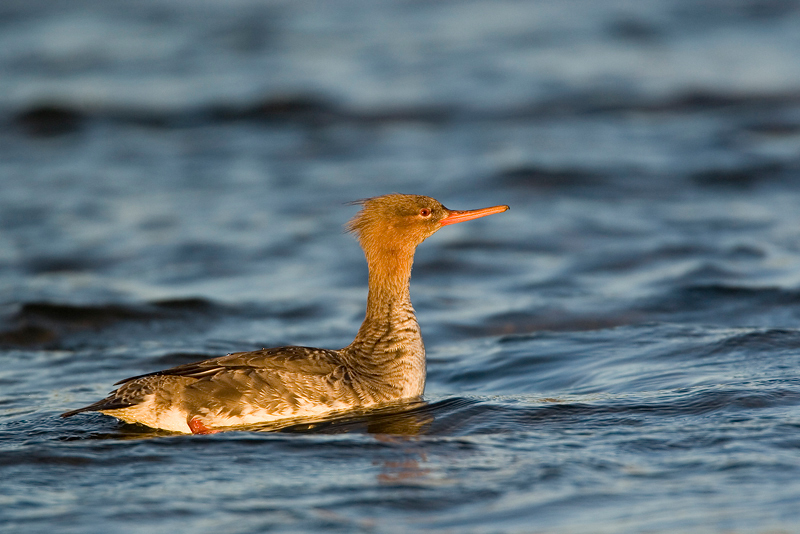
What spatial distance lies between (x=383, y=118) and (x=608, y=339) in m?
11.3

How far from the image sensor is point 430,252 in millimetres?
13820

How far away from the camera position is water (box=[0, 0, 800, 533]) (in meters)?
5.98

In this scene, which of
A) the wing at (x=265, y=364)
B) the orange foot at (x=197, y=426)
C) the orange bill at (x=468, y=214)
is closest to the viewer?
the orange foot at (x=197, y=426)

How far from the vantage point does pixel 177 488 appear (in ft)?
19.6

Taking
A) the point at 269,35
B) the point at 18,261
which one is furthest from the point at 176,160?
the point at 269,35

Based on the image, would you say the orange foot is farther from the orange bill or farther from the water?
the orange bill

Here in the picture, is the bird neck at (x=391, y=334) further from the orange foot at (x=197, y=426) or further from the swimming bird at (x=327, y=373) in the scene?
the orange foot at (x=197, y=426)

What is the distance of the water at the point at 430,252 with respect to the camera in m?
5.98

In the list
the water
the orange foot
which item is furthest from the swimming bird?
the water

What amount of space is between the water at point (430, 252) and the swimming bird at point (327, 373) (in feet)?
0.77

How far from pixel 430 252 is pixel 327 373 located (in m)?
6.42

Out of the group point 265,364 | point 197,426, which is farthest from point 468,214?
point 197,426

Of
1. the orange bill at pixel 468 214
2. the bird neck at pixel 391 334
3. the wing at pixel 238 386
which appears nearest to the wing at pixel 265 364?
the wing at pixel 238 386

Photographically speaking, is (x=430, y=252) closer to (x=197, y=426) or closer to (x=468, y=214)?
(x=468, y=214)
